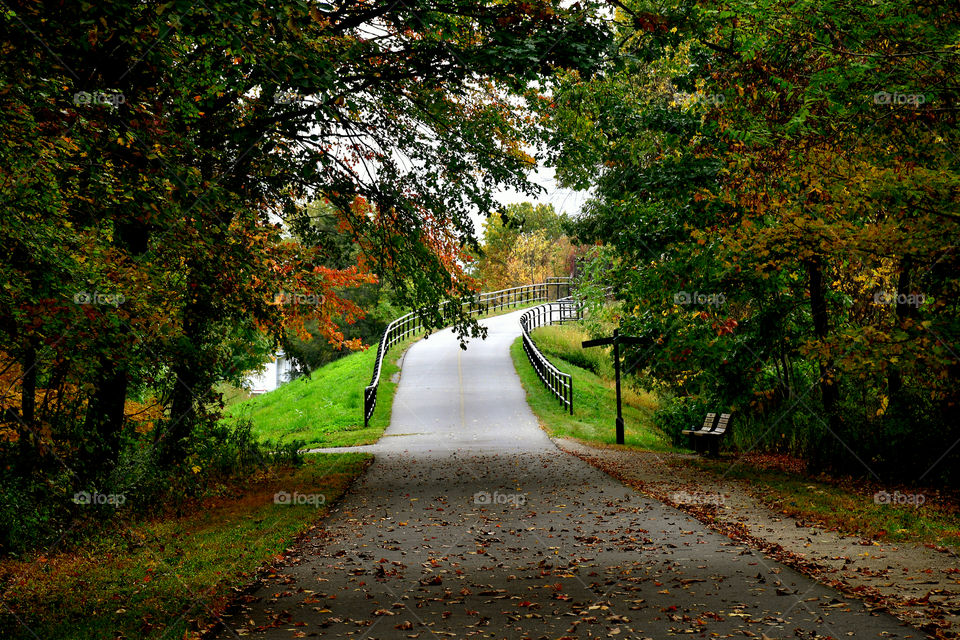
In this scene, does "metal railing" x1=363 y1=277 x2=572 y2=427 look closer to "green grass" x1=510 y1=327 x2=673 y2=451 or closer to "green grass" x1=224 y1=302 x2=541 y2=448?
"green grass" x1=224 y1=302 x2=541 y2=448

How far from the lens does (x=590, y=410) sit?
23.0 m

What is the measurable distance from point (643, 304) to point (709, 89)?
4.68 meters

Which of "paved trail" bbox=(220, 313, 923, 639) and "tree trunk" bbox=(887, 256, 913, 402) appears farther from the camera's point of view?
"tree trunk" bbox=(887, 256, 913, 402)

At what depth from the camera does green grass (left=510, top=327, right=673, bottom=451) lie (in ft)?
64.1

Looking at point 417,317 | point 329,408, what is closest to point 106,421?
point 329,408

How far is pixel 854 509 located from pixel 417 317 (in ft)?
96.5

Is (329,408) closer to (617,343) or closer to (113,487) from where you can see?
(617,343)

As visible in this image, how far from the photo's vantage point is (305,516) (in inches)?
391

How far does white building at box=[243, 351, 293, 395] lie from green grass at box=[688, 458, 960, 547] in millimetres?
8588

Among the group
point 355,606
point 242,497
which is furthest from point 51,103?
point 242,497

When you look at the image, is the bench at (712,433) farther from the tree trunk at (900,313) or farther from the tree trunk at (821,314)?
the tree trunk at (900,313)

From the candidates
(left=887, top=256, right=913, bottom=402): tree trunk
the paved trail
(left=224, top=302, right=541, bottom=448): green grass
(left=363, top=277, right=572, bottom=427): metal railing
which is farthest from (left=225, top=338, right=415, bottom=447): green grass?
(left=887, top=256, right=913, bottom=402): tree trunk

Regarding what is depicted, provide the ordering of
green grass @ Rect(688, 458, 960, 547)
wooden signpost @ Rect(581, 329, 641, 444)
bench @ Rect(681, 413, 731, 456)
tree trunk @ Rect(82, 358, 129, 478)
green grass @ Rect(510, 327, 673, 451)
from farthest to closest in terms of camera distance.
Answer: green grass @ Rect(510, 327, 673, 451) < bench @ Rect(681, 413, 731, 456) < wooden signpost @ Rect(581, 329, 641, 444) < tree trunk @ Rect(82, 358, 129, 478) < green grass @ Rect(688, 458, 960, 547)

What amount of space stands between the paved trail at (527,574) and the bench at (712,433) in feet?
13.5
